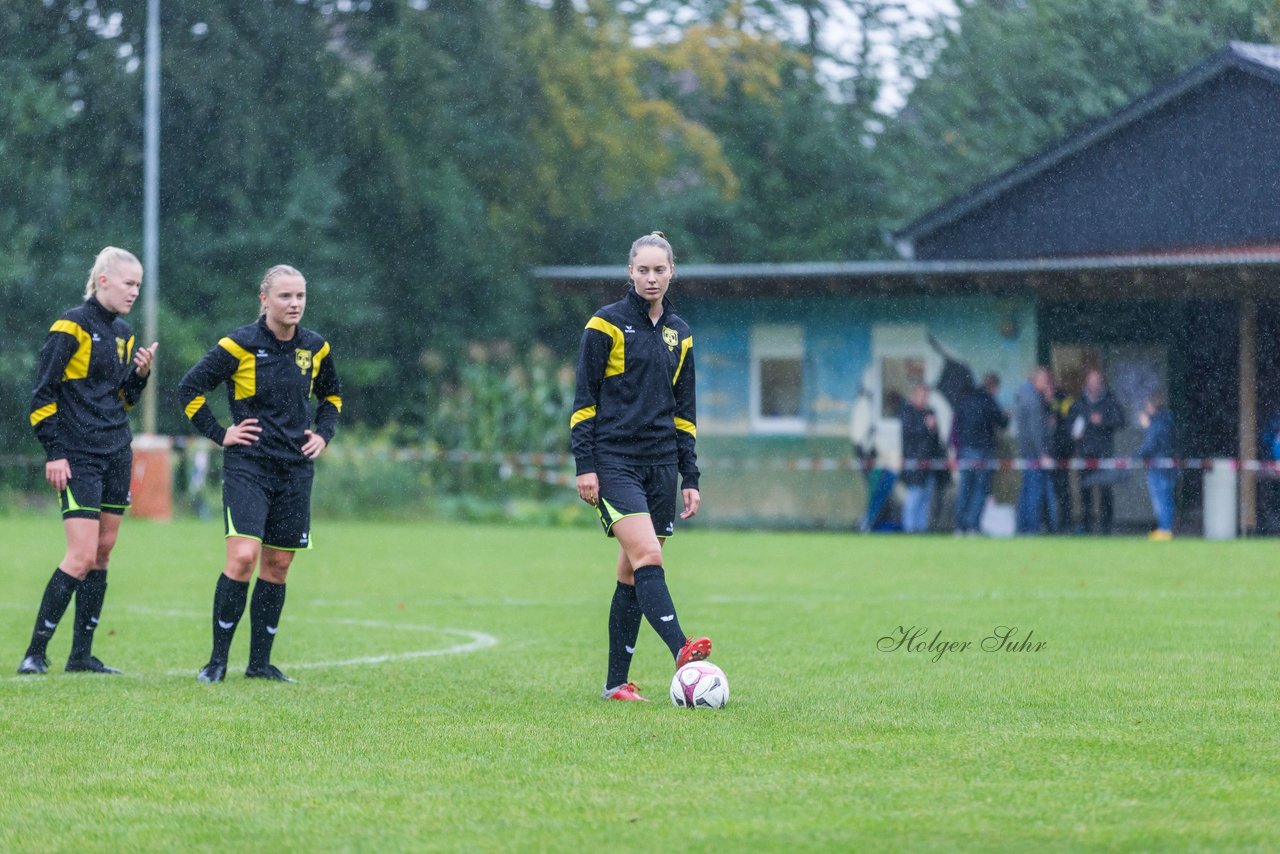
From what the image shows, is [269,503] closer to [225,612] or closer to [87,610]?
[225,612]

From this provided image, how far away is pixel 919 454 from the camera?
2384 cm

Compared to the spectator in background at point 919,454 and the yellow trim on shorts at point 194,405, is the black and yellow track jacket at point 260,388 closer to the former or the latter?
the yellow trim on shorts at point 194,405

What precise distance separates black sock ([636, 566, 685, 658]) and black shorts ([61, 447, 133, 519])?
9.03 ft

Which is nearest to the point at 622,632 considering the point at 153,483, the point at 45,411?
the point at 45,411

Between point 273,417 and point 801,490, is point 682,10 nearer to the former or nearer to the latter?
point 801,490

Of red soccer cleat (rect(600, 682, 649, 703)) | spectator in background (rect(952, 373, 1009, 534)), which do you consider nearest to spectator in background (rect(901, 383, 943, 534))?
spectator in background (rect(952, 373, 1009, 534))

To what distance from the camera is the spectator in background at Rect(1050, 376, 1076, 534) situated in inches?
936

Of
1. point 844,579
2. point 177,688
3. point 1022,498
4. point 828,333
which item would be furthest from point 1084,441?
point 177,688

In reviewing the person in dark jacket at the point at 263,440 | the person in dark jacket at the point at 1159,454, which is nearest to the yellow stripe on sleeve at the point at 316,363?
the person in dark jacket at the point at 263,440

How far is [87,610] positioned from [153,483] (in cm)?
1754

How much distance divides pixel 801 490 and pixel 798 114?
22.1 metres

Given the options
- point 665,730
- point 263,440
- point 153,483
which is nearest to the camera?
point 665,730

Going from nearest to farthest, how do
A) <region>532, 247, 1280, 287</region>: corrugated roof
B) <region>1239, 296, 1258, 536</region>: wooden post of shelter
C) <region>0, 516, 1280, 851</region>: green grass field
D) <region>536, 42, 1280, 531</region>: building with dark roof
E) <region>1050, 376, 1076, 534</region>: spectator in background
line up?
<region>0, 516, 1280, 851</region>: green grass field
<region>532, 247, 1280, 287</region>: corrugated roof
<region>1050, 376, 1076, 534</region>: spectator in background
<region>1239, 296, 1258, 536</region>: wooden post of shelter
<region>536, 42, 1280, 531</region>: building with dark roof

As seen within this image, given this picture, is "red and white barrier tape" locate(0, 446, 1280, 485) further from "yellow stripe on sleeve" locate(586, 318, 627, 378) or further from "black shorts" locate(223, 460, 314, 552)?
"yellow stripe on sleeve" locate(586, 318, 627, 378)
